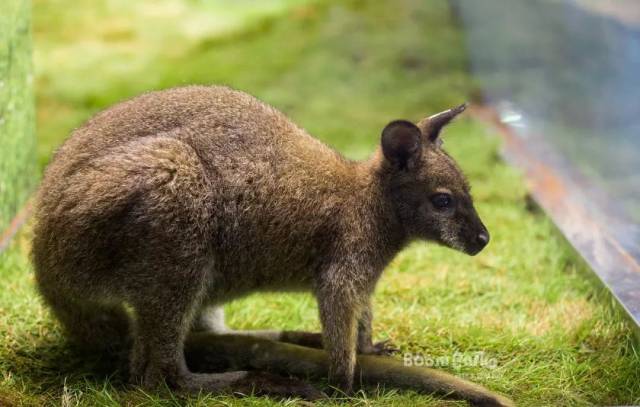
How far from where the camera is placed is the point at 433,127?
14.5 feet

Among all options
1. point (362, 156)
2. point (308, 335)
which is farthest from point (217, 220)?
point (362, 156)

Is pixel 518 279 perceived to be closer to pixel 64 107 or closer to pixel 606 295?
pixel 606 295

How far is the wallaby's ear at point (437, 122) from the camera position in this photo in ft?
14.4

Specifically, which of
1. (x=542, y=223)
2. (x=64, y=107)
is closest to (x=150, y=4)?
(x=64, y=107)

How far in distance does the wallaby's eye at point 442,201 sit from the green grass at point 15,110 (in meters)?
3.28

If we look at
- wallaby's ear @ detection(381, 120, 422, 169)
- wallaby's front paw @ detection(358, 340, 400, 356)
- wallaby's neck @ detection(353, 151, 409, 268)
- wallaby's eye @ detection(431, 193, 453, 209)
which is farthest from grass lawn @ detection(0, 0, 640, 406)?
wallaby's ear @ detection(381, 120, 422, 169)

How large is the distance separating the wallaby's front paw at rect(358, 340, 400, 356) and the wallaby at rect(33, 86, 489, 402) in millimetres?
14

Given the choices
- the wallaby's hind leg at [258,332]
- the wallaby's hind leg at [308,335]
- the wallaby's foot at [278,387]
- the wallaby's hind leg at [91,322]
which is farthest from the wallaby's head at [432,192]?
the wallaby's hind leg at [91,322]

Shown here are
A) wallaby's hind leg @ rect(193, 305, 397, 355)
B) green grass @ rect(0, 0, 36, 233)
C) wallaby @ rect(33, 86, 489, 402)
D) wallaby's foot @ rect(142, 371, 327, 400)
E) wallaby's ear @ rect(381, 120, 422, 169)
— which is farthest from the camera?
green grass @ rect(0, 0, 36, 233)

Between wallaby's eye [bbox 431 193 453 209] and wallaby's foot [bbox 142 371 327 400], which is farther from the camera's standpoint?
wallaby's eye [bbox 431 193 453 209]

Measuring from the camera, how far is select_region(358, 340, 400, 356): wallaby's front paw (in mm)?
4633

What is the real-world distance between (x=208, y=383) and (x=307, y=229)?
0.93 meters

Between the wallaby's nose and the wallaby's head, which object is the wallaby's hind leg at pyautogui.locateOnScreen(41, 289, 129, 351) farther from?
the wallaby's nose

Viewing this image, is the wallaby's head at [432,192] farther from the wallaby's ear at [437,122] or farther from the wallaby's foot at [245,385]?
the wallaby's foot at [245,385]
